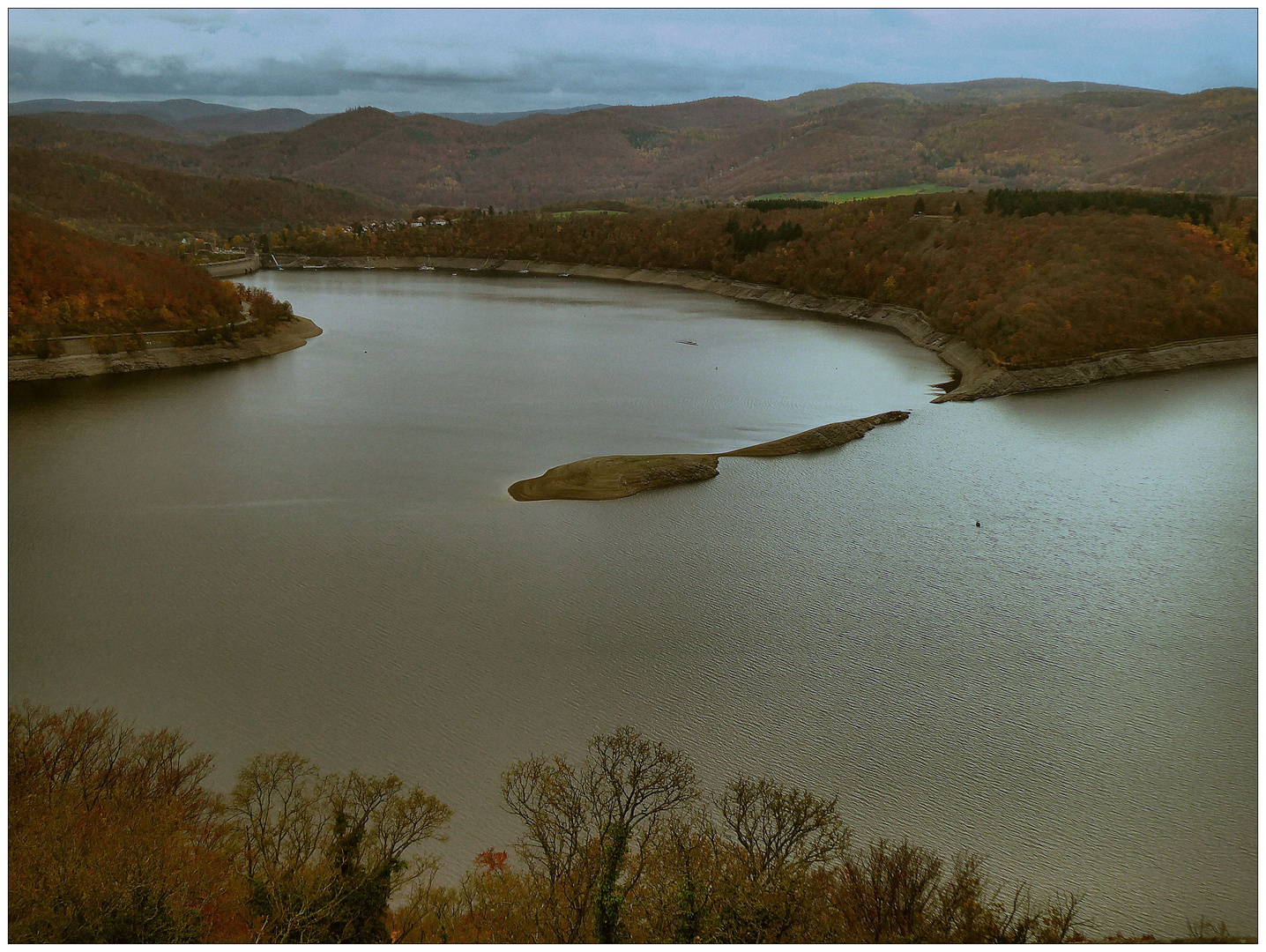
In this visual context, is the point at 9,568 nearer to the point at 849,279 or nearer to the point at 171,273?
the point at 171,273

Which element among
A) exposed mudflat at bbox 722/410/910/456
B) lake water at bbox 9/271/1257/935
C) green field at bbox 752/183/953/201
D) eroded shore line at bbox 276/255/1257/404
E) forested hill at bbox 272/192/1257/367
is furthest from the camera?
green field at bbox 752/183/953/201

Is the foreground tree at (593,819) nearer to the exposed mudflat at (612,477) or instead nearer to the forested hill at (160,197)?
the exposed mudflat at (612,477)

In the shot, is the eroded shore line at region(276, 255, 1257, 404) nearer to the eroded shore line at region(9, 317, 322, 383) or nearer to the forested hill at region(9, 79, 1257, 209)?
the eroded shore line at region(9, 317, 322, 383)

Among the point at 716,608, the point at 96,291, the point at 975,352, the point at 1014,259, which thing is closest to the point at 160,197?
the point at 96,291

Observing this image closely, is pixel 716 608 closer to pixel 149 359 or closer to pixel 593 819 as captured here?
pixel 593 819

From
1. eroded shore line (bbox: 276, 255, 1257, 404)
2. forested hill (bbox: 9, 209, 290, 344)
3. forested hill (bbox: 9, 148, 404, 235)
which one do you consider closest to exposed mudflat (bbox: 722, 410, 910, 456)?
eroded shore line (bbox: 276, 255, 1257, 404)

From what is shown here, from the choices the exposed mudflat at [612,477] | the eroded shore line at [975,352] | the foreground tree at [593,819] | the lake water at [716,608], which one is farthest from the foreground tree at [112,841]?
the eroded shore line at [975,352]
